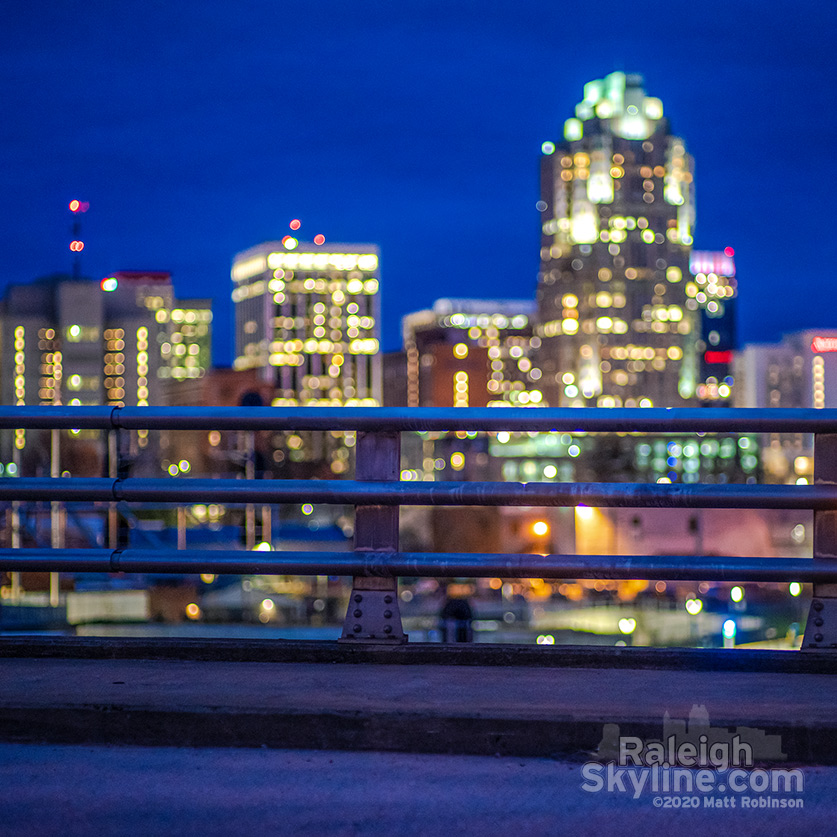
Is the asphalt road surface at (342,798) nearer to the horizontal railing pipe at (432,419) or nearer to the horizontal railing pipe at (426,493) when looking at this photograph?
the horizontal railing pipe at (426,493)

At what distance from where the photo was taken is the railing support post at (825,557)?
538 cm

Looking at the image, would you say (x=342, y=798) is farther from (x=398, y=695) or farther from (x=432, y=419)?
(x=432, y=419)

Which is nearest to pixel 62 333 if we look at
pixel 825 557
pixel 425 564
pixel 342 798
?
pixel 425 564

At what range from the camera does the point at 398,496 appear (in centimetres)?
550

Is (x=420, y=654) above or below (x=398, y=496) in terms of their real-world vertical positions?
below

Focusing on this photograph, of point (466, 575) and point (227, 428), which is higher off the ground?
point (227, 428)

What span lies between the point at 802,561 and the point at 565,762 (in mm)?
1666

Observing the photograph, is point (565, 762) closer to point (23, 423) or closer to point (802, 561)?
point (802, 561)

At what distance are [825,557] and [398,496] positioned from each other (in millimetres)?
1959

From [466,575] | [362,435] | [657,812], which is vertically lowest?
[657,812]

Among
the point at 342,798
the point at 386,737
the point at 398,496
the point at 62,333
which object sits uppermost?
the point at 62,333

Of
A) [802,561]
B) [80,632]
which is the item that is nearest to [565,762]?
[802,561]

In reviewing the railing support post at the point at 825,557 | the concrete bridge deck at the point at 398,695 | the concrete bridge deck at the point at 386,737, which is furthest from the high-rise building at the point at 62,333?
the railing support post at the point at 825,557

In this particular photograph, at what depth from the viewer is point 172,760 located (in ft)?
14.3
